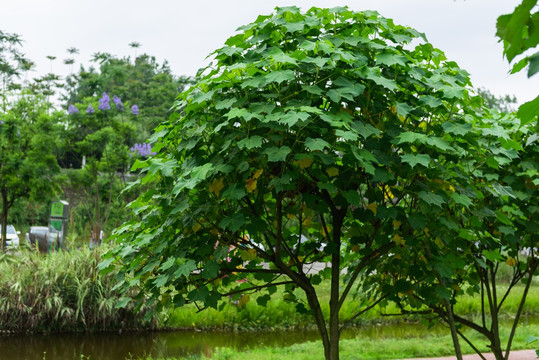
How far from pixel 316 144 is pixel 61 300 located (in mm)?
7571

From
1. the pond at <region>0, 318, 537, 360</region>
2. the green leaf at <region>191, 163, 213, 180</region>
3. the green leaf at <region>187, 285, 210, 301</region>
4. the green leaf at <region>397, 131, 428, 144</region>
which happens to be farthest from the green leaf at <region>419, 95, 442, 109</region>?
the pond at <region>0, 318, 537, 360</region>

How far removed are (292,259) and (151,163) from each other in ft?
4.09

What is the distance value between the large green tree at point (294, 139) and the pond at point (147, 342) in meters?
4.82

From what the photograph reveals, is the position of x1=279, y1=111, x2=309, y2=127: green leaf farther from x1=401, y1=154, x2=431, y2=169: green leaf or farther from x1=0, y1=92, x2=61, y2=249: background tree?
x1=0, y1=92, x2=61, y2=249: background tree

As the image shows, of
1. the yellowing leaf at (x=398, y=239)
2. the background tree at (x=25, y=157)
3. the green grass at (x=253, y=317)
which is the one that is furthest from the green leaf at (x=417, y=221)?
the background tree at (x=25, y=157)

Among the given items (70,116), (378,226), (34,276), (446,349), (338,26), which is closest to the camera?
(338,26)

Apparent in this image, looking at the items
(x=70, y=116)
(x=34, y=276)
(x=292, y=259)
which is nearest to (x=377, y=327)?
(x=34, y=276)

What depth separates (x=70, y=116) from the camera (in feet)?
57.2

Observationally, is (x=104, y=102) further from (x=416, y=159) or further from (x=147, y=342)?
(x=416, y=159)

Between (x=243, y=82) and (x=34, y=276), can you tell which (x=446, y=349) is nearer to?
(x=243, y=82)

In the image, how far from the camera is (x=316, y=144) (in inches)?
121

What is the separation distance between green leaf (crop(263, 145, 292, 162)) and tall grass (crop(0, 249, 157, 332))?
22.6ft

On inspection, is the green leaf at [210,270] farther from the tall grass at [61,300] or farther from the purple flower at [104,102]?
the purple flower at [104,102]

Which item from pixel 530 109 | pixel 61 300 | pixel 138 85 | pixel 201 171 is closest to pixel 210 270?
pixel 201 171
